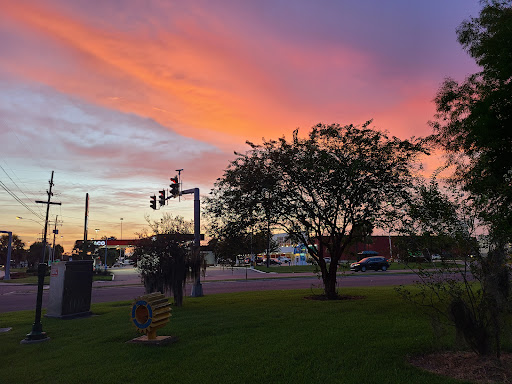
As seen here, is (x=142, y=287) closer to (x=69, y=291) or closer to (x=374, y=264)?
(x=69, y=291)

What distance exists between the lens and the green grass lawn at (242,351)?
6.22m

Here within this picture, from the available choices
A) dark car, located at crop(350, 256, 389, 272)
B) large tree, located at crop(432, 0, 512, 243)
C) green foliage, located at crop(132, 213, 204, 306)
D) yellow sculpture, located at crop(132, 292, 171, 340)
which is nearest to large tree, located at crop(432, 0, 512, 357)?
large tree, located at crop(432, 0, 512, 243)

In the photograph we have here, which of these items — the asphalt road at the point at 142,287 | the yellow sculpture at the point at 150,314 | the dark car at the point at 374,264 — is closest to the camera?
the yellow sculpture at the point at 150,314

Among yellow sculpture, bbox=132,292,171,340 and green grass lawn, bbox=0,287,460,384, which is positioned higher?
yellow sculpture, bbox=132,292,171,340

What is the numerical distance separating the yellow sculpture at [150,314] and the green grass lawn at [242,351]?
393 mm

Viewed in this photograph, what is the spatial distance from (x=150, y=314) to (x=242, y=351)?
2.45 meters

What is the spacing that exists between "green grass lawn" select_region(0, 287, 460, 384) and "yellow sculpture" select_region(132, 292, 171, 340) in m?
0.39

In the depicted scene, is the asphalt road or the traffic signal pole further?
the asphalt road

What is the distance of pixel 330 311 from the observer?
40.4ft

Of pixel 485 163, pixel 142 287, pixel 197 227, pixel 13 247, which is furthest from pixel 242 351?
pixel 13 247

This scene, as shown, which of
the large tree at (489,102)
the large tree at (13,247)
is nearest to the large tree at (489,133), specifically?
the large tree at (489,102)

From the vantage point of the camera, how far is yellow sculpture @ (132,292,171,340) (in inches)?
344

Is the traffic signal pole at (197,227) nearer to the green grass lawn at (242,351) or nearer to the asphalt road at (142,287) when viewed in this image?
the asphalt road at (142,287)

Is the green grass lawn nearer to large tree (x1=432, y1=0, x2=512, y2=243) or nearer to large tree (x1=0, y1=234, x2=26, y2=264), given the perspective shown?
large tree (x1=432, y1=0, x2=512, y2=243)
